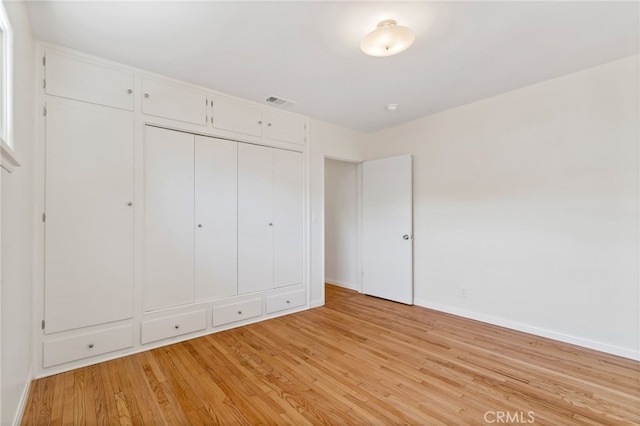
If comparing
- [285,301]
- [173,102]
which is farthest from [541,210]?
[173,102]

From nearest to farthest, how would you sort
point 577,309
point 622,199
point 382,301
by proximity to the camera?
1. point 622,199
2. point 577,309
3. point 382,301

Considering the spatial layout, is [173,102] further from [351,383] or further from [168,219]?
[351,383]

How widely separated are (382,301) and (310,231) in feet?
4.86

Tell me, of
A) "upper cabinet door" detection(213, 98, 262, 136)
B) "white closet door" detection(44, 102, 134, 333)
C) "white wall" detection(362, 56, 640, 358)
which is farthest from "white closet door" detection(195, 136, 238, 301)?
"white wall" detection(362, 56, 640, 358)

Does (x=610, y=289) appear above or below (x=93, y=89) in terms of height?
below

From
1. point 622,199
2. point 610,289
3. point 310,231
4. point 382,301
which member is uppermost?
point 622,199

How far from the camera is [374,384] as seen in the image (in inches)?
81.7

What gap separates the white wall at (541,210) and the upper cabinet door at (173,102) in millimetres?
2825

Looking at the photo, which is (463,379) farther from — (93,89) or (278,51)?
(93,89)

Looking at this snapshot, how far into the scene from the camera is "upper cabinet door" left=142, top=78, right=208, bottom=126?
105 inches

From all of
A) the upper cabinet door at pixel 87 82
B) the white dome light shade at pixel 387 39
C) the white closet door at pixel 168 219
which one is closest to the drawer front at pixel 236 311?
the white closet door at pixel 168 219

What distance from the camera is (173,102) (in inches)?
110

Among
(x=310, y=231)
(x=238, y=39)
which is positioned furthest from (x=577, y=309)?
(x=238, y=39)

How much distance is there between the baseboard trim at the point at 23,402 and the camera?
1.63 m
